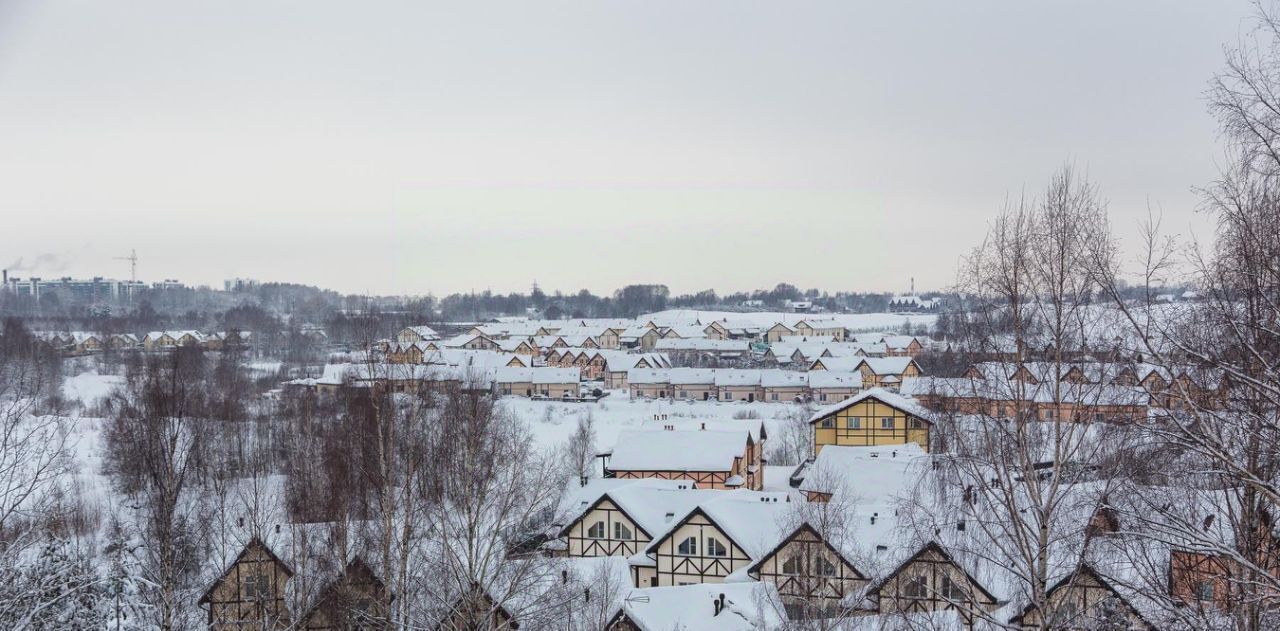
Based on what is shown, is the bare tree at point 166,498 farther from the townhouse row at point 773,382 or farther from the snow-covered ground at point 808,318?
the snow-covered ground at point 808,318

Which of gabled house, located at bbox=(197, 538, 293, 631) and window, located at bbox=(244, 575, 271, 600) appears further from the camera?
window, located at bbox=(244, 575, 271, 600)

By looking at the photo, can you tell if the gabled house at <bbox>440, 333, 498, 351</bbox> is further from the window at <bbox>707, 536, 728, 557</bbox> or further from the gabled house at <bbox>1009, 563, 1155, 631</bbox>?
the gabled house at <bbox>1009, 563, 1155, 631</bbox>

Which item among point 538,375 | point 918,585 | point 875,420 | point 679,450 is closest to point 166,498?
point 918,585

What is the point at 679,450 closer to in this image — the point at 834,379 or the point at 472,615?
the point at 472,615

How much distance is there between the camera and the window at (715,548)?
69.0 feet

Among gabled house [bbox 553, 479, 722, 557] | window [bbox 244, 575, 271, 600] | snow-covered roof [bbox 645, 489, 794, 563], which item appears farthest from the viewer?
gabled house [bbox 553, 479, 722, 557]

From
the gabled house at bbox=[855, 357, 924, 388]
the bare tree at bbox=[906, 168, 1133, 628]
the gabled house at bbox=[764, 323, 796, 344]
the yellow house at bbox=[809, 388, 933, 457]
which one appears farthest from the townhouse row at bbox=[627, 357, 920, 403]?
the bare tree at bbox=[906, 168, 1133, 628]

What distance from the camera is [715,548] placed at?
21.1m

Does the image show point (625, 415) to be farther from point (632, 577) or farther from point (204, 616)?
point (204, 616)

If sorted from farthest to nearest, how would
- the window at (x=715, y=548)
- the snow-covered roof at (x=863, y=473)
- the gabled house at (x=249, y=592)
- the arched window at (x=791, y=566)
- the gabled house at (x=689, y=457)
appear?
the gabled house at (x=689, y=457) < the snow-covered roof at (x=863, y=473) < the window at (x=715, y=548) < the arched window at (x=791, y=566) < the gabled house at (x=249, y=592)

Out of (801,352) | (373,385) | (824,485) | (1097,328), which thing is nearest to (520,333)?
(801,352)

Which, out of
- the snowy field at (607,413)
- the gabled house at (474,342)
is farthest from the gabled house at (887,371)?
the gabled house at (474,342)

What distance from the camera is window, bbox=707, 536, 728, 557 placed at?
21.0 metres

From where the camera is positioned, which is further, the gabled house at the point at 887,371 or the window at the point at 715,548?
the gabled house at the point at 887,371
